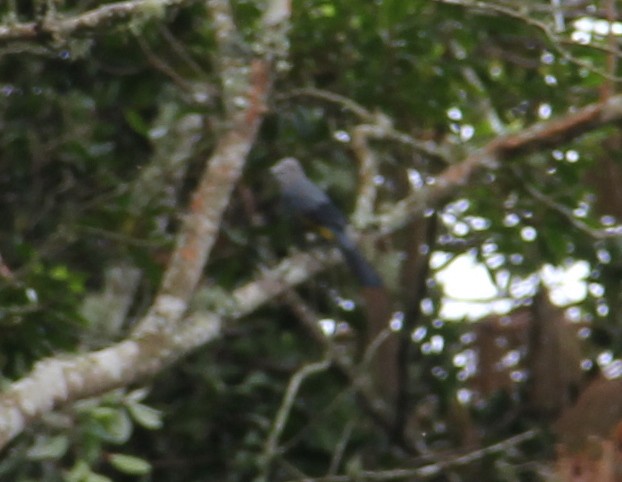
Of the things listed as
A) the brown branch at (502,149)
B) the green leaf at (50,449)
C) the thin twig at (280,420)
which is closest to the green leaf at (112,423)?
the green leaf at (50,449)

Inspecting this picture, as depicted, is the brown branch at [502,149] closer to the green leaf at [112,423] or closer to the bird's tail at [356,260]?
the bird's tail at [356,260]

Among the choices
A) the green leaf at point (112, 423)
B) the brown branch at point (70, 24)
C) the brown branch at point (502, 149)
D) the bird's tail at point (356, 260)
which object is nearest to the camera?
the brown branch at point (70, 24)

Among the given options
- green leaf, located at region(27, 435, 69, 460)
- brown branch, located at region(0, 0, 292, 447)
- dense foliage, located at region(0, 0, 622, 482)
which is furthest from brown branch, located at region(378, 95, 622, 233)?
green leaf, located at region(27, 435, 69, 460)

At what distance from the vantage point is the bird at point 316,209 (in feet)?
15.6

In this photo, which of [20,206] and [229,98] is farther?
[20,206]

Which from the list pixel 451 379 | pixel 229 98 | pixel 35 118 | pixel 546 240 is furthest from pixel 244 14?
pixel 451 379

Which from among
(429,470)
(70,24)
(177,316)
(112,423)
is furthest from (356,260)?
(70,24)

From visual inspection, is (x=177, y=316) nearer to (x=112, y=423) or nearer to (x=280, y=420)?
(x=112, y=423)

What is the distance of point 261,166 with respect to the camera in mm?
5035

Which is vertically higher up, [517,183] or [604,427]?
[517,183]

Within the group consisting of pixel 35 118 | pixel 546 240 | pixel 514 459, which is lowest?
pixel 514 459

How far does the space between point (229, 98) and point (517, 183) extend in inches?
40.4

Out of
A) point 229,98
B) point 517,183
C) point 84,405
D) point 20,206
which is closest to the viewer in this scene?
point 84,405

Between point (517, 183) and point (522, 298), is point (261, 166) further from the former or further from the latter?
point (522, 298)
